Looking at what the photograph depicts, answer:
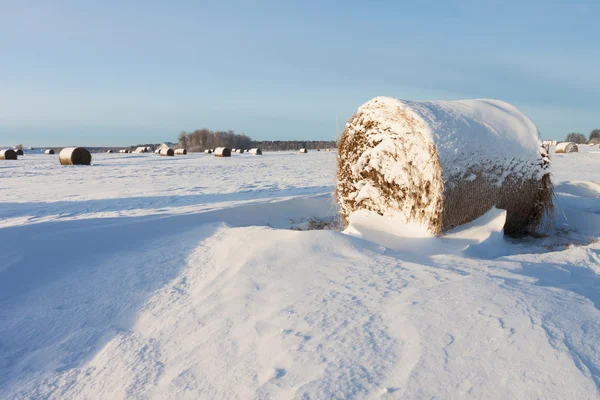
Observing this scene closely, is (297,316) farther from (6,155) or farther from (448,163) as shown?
(6,155)

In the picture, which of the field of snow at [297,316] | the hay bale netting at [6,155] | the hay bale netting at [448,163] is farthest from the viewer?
the hay bale netting at [6,155]

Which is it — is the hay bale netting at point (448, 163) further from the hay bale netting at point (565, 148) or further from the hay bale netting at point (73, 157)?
the hay bale netting at point (565, 148)

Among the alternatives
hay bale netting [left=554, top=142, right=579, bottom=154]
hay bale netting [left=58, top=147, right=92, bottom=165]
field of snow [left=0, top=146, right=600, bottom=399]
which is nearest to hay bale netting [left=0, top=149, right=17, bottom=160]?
hay bale netting [left=58, top=147, right=92, bottom=165]

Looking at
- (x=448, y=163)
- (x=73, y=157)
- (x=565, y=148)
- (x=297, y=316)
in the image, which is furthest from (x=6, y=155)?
(x=565, y=148)

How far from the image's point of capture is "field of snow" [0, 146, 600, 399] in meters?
1.87

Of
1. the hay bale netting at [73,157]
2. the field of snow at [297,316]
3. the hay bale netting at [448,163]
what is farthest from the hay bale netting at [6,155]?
the hay bale netting at [448,163]

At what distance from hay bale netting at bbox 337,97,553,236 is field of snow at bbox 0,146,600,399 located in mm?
317

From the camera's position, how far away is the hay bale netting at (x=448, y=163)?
4266 mm

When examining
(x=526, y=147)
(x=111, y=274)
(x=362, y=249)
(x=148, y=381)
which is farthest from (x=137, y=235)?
(x=526, y=147)

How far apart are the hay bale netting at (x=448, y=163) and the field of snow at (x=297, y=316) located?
1.04ft

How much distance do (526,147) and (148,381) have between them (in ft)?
14.2

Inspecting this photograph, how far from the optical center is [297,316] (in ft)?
7.89

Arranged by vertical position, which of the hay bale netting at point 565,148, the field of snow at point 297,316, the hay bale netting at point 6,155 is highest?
the hay bale netting at point 565,148

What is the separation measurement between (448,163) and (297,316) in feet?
8.12
